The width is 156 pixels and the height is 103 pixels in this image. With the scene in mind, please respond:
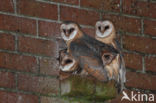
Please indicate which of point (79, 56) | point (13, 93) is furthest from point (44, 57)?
point (79, 56)

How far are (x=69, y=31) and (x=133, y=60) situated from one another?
0.57 m

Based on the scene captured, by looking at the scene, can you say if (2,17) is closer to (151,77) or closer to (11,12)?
(11,12)

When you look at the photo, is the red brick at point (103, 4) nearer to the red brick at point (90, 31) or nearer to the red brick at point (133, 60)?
the red brick at point (90, 31)

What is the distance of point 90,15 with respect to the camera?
3.56 metres

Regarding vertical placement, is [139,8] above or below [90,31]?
above

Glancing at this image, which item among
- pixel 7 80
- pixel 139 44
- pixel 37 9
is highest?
pixel 37 9

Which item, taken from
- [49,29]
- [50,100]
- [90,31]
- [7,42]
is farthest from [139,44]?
[7,42]

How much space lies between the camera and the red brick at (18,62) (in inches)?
128

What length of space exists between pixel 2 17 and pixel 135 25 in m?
0.81

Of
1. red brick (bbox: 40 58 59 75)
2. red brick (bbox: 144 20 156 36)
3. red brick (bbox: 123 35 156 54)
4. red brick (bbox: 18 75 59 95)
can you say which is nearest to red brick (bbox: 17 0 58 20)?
red brick (bbox: 40 58 59 75)

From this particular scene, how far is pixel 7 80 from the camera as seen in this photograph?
10.6 ft

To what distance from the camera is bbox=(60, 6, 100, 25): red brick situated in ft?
11.4

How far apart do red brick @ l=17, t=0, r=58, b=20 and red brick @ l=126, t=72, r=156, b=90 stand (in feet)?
1.81

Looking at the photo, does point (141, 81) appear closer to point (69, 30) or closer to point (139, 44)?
point (139, 44)
